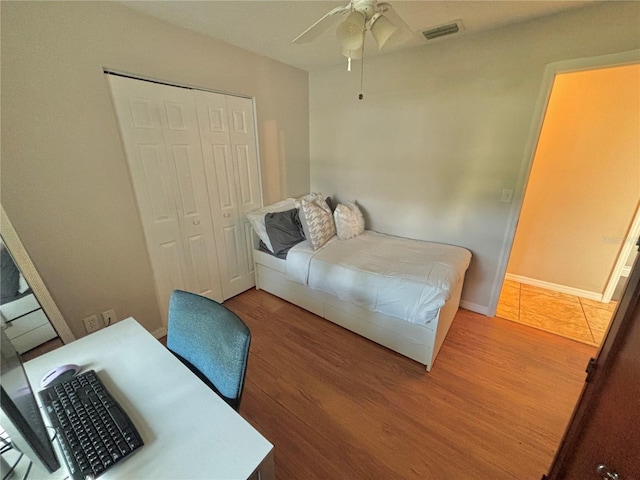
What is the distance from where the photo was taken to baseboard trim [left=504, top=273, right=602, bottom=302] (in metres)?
2.71

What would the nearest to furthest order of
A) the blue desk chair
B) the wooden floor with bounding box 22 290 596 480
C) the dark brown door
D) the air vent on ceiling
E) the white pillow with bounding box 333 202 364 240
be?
the dark brown door < the blue desk chair < the wooden floor with bounding box 22 290 596 480 < the air vent on ceiling < the white pillow with bounding box 333 202 364 240

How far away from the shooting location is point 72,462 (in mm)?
652

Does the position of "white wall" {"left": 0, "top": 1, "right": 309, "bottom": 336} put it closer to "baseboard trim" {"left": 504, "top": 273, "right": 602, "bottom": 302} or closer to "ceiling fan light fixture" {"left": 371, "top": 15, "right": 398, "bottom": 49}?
"ceiling fan light fixture" {"left": 371, "top": 15, "right": 398, "bottom": 49}

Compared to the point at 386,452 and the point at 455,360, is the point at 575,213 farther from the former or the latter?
the point at 386,452

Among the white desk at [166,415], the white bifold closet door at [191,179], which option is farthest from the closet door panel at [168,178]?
the white desk at [166,415]

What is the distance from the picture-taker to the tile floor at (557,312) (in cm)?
221

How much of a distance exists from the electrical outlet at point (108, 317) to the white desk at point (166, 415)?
857 mm

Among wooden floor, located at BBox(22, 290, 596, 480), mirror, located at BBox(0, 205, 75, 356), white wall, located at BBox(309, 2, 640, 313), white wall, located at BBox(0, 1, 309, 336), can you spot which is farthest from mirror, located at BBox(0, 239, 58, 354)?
white wall, located at BBox(309, 2, 640, 313)

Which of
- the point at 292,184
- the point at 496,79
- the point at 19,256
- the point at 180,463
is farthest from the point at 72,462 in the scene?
the point at 496,79

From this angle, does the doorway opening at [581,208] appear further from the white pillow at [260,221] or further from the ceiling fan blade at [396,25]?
the white pillow at [260,221]

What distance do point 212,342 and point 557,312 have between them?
3.13 metres

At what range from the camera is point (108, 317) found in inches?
71.7

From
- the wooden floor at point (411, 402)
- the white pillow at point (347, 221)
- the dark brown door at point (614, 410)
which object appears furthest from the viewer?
the white pillow at point (347, 221)

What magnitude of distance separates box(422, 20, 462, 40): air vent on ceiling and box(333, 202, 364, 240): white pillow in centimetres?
156
